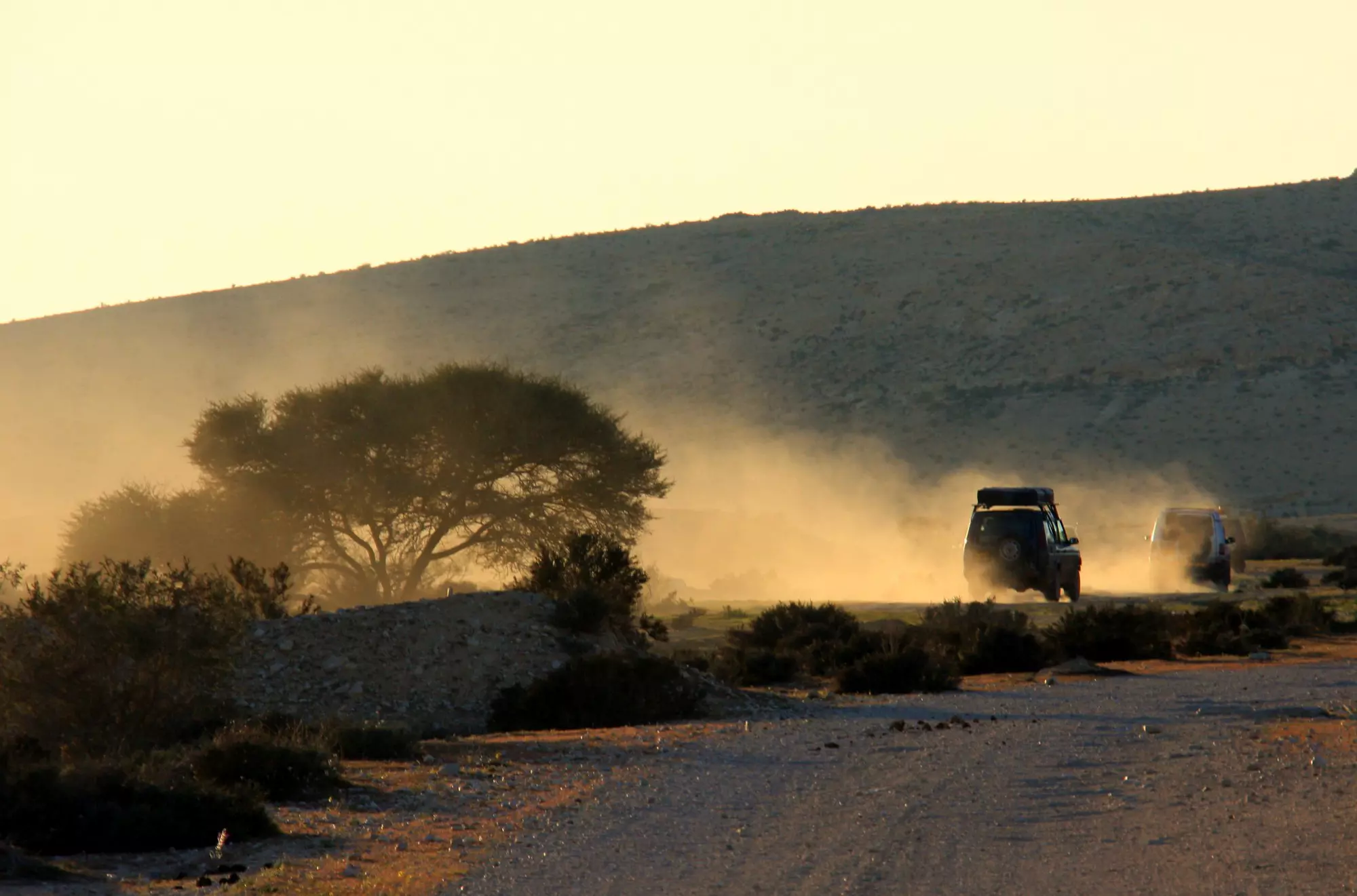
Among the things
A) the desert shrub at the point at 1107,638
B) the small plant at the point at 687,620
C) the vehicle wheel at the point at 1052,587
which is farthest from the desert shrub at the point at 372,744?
the vehicle wheel at the point at 1052,587

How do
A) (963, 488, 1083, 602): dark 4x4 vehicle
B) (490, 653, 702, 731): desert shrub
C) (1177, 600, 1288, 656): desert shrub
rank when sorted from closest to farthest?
(490, 653, 702, 731): desert shrub → (1177, 600, 1288, 656): desert shrub → (963, 488, 1083, 602): dark 4x4 vehicle

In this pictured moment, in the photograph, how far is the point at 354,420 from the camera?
41.4 metres

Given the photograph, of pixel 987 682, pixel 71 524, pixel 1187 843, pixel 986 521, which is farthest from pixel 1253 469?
pixel 1187 843

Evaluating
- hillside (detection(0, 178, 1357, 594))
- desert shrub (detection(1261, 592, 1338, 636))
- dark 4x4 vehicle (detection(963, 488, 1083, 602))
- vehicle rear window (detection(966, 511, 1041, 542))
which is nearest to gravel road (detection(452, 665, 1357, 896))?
desert shrub (detection(1261, 592, 1338, 636))

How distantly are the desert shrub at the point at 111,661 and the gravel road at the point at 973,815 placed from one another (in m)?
4.38

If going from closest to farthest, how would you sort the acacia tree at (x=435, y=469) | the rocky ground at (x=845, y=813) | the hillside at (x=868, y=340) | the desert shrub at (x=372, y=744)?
1. the rocky ground at (x=845, y=813)
2. the desert shrub at (x=372, y=744)
3. the acacia tree at (x=435, y=469)
4. the hillside at (x=868, y=340)

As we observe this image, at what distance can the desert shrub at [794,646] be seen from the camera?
24969mm

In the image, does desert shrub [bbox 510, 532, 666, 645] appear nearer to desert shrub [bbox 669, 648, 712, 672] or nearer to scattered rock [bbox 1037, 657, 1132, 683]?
desert shrub [bbox 669, 648, 712, 672]

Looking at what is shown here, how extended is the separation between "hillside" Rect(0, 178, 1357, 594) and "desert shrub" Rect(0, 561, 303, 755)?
52006 millimetres

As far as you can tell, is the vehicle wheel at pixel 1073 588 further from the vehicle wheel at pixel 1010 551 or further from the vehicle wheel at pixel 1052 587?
the vehicle wheel at pixel 1010 551

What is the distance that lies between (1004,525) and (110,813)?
26.4m

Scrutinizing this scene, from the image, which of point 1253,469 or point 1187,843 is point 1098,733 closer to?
point 1187,843

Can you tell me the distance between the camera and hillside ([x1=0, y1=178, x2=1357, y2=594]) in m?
76.8

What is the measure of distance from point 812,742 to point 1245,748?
376cm
